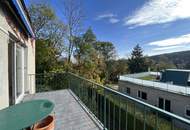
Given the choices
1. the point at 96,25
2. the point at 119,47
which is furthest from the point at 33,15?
the point at 119,47

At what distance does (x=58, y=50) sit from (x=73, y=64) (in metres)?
1.88

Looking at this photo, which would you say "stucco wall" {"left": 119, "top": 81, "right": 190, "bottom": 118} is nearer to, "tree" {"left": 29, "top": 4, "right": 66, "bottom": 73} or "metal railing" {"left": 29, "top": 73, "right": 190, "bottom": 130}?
"metal railing" {"left": 29, "top": 73, "right": 190, "bottom": 130}

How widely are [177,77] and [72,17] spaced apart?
1126 centimetres

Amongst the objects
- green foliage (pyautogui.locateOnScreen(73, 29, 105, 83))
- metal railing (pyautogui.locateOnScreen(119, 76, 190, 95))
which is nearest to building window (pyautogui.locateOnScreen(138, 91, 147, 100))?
metal railing (pyautogui.locateOnScreen(119, 76, 190, 95))

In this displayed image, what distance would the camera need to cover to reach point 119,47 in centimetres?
2875

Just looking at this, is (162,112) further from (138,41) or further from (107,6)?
(138,41)

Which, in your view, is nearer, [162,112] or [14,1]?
[162,112]

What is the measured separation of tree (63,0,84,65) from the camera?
50.8 feet

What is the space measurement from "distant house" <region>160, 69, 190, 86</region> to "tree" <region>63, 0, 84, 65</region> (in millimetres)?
9675

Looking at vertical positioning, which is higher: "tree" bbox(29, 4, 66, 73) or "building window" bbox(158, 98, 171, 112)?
"tree" bbox(29, 4, 66, 73)

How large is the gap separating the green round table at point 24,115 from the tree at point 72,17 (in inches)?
Answer: 521

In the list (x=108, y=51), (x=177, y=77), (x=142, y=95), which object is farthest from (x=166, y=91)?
(x=108, y=51)

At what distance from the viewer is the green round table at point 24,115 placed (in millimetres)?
1684

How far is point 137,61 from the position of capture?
112 ft
